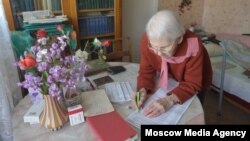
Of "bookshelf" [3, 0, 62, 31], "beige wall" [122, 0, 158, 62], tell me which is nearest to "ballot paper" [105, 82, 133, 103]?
"bookshelf" [3, 0, 62, 31]

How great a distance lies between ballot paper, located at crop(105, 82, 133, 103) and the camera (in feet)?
3.68

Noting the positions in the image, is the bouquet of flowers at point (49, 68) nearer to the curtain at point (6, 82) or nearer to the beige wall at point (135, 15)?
the curtain at point (6, 82)

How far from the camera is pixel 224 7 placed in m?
2.84

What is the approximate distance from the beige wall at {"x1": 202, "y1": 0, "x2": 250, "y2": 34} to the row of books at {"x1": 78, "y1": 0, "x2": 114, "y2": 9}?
1.55m

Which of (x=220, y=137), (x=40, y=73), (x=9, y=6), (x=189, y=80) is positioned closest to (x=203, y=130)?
(x=220, y=137)

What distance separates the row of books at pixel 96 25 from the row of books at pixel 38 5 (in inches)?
10.3

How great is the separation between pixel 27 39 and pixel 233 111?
2064mm

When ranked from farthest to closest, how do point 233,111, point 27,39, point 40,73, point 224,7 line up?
point 224,7, point 233,111, point 27,39, point 40,73

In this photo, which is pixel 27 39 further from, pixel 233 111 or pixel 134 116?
pixel 233 111

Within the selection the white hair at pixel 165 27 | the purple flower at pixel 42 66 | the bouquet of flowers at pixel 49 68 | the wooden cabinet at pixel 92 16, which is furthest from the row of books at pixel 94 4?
the purple flower at pixel 42 66

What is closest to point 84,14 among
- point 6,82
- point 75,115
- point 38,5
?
point 38,5

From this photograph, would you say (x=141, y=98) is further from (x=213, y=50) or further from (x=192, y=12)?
(x=192, y=12)

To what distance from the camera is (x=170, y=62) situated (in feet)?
3.97

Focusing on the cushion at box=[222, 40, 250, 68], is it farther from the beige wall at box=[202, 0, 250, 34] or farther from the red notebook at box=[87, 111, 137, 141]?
the red notebook at box=[87, 111, 137, 141]
